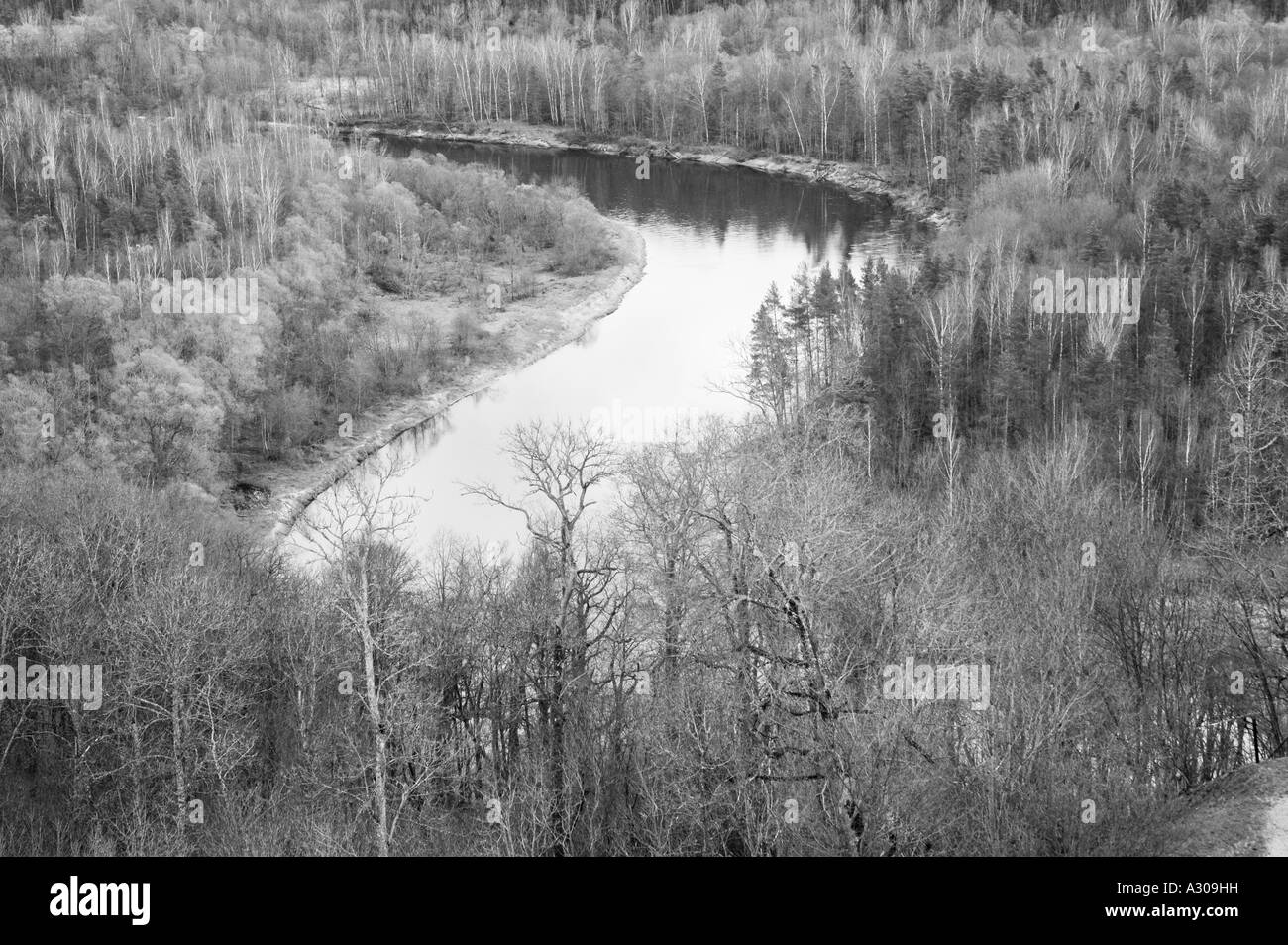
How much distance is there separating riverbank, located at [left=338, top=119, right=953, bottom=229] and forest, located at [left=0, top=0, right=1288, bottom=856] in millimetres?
1987

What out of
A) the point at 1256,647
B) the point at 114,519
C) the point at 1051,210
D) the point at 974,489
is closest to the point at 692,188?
the point at 1051,210

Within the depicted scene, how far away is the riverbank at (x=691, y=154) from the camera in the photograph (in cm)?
6794

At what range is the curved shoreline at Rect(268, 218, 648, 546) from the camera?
112ft

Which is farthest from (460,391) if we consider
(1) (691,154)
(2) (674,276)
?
(1) (691,154)

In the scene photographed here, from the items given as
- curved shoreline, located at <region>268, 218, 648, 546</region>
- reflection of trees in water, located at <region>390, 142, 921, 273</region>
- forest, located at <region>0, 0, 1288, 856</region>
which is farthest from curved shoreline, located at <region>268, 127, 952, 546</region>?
forest, located at <region>0, 0, 1288, 856</region>

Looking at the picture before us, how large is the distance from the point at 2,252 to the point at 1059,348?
1257 inches

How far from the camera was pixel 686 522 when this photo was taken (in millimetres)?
19094

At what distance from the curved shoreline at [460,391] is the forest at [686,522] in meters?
1.22

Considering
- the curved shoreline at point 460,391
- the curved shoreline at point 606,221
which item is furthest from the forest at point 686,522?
the curved shoreline at point 606,221

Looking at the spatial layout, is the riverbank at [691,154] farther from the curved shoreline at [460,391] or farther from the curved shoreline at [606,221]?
the curved shoreline at [460,391]

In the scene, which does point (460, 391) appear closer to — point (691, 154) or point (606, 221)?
point (606, 221)

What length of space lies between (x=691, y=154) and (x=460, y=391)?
42.9 metres

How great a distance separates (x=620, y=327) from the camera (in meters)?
49.1
